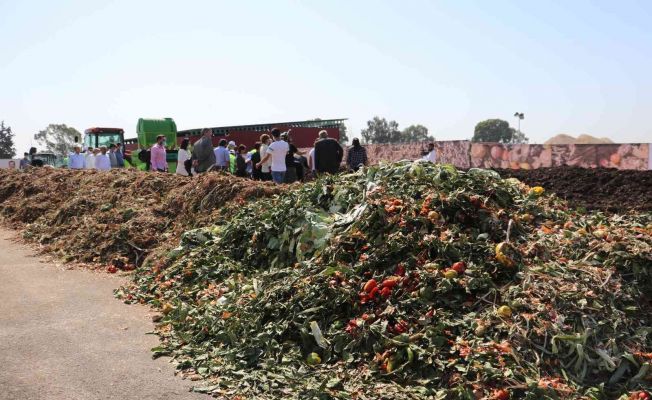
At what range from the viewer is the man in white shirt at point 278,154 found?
1216cm

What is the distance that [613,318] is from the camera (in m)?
4.55

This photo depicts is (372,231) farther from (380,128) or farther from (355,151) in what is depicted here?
(380,128)

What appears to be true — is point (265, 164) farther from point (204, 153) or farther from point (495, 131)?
point (495, 131)

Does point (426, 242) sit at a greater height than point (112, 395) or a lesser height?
greater

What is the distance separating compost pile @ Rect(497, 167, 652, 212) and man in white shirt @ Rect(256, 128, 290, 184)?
21.7 feet

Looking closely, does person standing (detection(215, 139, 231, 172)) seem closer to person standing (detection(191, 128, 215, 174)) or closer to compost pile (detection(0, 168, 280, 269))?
person standing (detection(191, 128, 215, 174))

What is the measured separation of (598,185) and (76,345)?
602 inches

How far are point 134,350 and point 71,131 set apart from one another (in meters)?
125

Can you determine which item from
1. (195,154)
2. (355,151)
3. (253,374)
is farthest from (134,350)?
(355,151)

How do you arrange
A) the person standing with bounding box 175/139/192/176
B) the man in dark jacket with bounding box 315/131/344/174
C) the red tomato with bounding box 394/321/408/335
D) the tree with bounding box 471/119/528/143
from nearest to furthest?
the red tomato with bounding box 394/321/408/335 < the man in dark jacket with bounding box 315/131/344/174 < the person standing with bounding box 175/139/192/176 < the tree with bounding box 471/119/528/143

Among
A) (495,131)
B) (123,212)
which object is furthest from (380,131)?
(123,212)

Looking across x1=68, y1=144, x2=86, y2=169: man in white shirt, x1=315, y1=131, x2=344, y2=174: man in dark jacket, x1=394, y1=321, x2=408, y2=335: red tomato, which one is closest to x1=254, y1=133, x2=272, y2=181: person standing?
x1=315, y1=131, x2=344, y2=174: man in dark jacket

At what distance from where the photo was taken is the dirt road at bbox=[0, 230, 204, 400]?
464 centimetres

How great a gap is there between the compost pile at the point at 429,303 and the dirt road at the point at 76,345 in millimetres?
280
